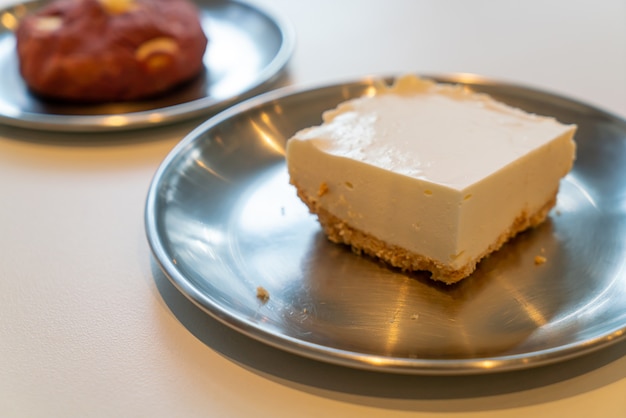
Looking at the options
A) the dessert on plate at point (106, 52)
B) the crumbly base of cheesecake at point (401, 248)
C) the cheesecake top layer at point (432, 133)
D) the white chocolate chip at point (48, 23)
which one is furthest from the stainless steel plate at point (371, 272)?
the white chocolate chip at point (48, 23)

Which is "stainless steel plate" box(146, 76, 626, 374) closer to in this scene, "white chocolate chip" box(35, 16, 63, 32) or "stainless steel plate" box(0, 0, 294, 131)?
"stainless steel plate" box(0, 0, 294, 131)

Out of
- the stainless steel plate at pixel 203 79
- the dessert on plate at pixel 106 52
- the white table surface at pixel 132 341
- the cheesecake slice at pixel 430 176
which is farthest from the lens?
the dessert on plate at pixel 106 52

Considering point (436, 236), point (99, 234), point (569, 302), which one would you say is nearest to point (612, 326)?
point (569, 302)

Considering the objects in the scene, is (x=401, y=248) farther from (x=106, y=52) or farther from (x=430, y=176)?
(x=106, y=52)

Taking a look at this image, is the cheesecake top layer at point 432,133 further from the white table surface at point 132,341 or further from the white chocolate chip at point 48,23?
the white chocolate chip at point 48,23

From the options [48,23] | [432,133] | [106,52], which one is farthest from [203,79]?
[432,133]

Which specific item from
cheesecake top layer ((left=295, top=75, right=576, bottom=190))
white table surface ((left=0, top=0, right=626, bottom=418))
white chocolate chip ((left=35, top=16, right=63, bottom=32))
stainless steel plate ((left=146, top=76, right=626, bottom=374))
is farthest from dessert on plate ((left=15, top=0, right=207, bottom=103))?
cheesecake top layer ((left=295, top=75, right=576, bottom=190))
